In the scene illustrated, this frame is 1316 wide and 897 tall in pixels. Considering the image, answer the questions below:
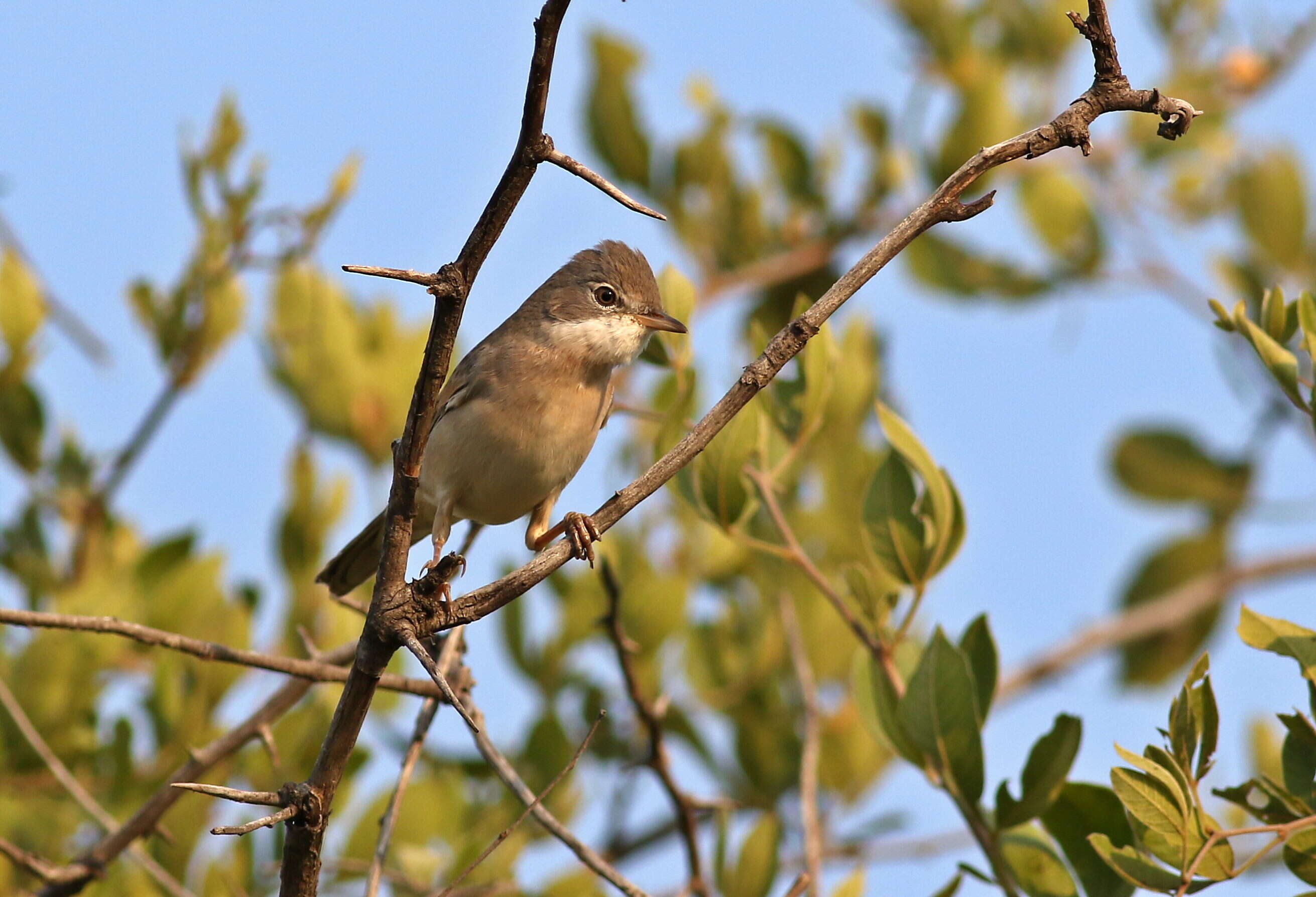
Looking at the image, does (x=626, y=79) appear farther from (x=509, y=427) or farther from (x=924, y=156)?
(x=509, y=427)

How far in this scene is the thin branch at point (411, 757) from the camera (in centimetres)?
339

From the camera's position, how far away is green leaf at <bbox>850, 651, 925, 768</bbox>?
3.57 meters

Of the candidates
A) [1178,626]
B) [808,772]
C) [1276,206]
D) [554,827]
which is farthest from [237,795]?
[1178,626]

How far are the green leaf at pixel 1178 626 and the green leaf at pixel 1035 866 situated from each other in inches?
194

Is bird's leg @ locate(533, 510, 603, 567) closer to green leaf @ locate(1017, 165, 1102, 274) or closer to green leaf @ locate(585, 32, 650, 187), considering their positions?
green leaf @ locate(585, 32, 650, 187)

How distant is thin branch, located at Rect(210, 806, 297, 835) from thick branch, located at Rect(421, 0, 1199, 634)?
45cm

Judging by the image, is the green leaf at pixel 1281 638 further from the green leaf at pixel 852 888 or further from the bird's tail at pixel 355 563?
the bird's tail at pixel 355 563

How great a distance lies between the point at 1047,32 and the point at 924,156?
1.10 meters

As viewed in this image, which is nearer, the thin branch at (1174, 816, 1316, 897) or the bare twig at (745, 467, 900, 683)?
the thin branch at (1174, 816, 1316, 897)

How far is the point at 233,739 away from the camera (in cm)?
391

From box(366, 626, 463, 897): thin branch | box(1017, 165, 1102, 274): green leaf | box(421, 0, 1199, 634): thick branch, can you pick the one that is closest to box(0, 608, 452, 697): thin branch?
box(366, 626, 463, 897): thin branch

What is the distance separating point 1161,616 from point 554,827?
217 inches

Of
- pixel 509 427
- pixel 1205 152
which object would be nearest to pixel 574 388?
pixel 509 427

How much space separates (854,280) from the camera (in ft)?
8.80
